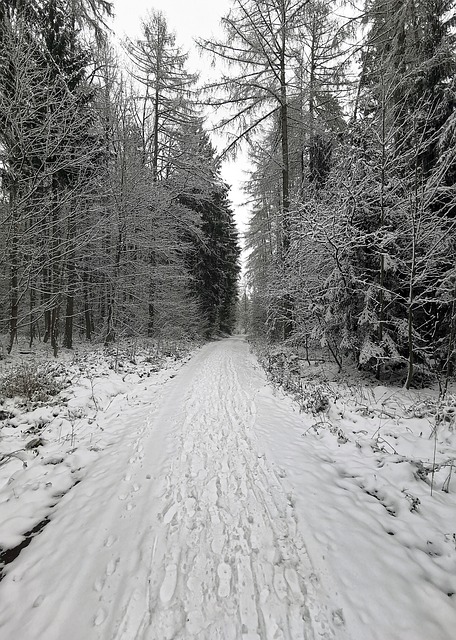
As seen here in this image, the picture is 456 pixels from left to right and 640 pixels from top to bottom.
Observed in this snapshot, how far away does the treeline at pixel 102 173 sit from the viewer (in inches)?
213

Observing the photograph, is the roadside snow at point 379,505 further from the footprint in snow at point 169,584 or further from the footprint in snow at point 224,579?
the footprint in snow at point 169,584

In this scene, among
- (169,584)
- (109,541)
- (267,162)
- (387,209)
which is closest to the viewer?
(169,584)

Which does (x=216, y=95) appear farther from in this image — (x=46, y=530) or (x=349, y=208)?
(x=46, y=530)

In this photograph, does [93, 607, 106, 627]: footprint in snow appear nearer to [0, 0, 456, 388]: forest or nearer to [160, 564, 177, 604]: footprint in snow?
[160, 564, 177, 604]: footprint in snow

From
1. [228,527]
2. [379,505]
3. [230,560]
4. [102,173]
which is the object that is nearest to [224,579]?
[230,560]

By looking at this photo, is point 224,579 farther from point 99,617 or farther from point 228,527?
point 99,617

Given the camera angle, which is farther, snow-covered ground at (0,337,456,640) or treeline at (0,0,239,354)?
treeline at (0,0,239,354)

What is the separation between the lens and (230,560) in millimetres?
2086

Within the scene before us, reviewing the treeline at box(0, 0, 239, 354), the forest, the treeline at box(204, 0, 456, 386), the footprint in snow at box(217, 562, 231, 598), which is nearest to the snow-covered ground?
the footprint in snow at box(217, 562, 231, 598)

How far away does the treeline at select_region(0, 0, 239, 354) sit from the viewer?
5406 mm

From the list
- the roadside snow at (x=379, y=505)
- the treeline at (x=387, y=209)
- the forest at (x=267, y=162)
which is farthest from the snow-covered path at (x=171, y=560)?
the treeline at (x=387, y=209)

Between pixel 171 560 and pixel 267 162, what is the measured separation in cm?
1611

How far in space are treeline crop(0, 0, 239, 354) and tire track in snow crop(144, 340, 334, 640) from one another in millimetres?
4395

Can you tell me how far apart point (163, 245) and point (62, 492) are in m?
10.9
